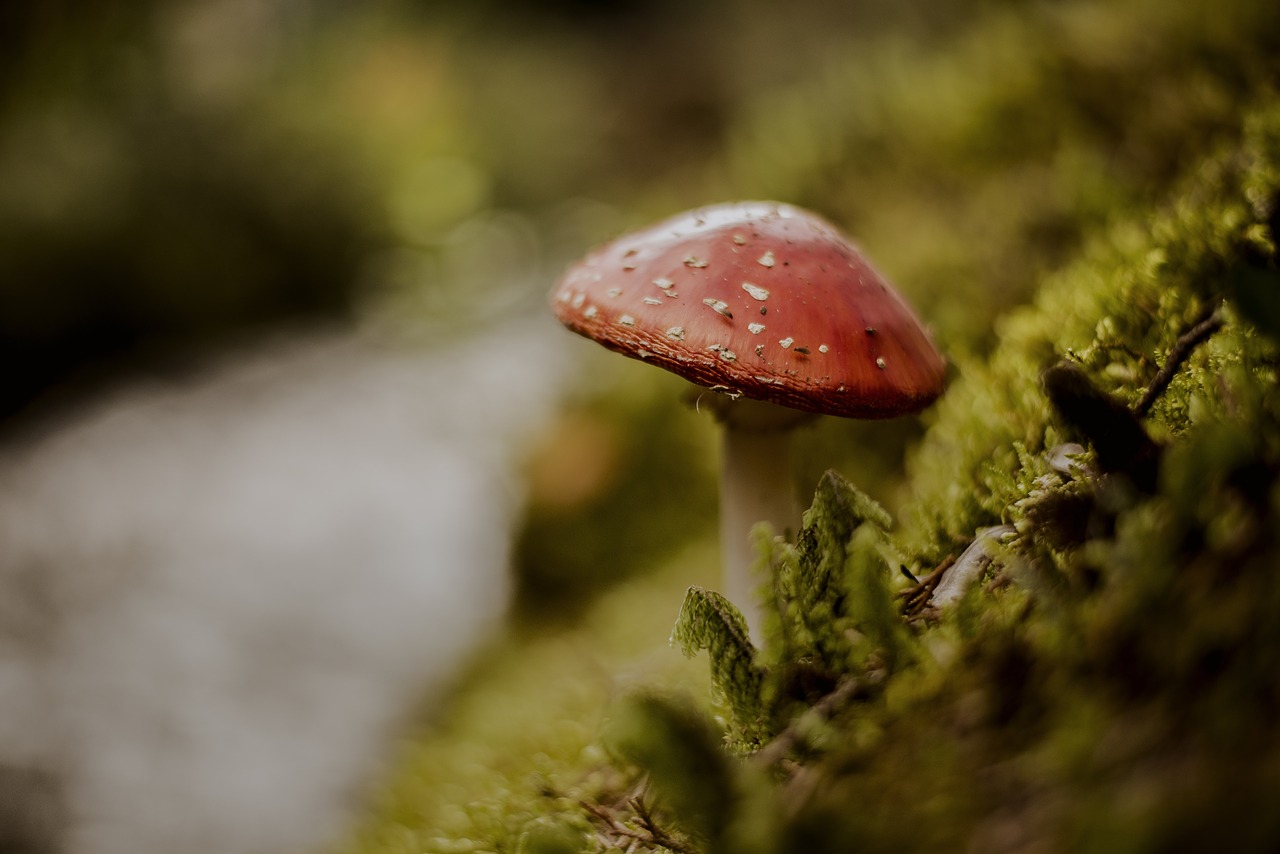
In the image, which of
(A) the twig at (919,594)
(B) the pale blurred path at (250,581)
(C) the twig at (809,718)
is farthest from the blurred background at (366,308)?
(C) the twig at (809,718)

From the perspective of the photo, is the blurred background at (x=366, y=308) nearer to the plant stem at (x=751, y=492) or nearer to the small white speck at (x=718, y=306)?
the plant stem at (x=751, y=492)

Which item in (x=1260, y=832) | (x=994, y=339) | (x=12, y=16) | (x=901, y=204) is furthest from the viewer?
(x=12, y=16)

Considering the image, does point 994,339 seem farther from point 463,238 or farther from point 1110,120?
point 463,238

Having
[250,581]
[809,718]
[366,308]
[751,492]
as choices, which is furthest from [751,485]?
[366,308]

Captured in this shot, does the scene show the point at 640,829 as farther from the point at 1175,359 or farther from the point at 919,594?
the point at 1175,359

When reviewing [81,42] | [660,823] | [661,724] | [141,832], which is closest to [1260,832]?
[661,724]

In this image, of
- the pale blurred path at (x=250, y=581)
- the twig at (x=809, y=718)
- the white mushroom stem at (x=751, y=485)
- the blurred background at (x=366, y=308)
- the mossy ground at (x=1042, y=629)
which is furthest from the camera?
the pale blurred path at (x=250, y=581)
